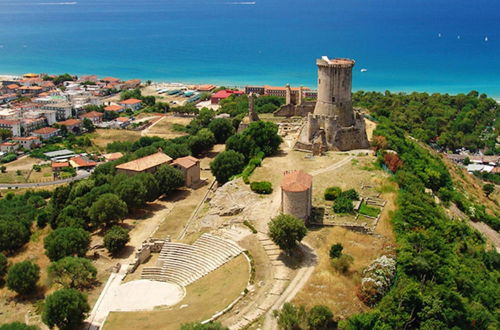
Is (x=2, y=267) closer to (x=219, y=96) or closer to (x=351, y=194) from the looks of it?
(x=351, y=194)

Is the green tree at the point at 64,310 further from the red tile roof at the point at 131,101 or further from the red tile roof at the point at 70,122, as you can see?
the red tile roof at the point at 131,101

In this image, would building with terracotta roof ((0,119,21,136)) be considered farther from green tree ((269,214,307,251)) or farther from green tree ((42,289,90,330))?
green tree ((269,214,307,251))

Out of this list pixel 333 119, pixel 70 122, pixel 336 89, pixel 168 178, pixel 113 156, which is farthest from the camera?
pixel 70 122

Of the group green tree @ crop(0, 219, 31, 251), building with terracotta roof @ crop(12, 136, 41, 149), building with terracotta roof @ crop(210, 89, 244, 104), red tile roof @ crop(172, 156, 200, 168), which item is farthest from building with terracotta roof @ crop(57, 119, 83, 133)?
green tree @ crop(0, 219, 31, 251)

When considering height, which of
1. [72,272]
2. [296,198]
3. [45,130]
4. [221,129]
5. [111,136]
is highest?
[296,198]

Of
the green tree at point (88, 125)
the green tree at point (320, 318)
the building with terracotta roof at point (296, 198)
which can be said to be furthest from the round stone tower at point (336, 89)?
the green tree at point (88, 125)

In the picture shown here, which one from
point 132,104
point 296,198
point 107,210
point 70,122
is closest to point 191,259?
point 296,198
